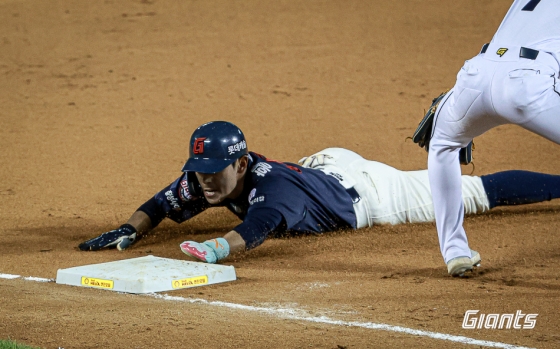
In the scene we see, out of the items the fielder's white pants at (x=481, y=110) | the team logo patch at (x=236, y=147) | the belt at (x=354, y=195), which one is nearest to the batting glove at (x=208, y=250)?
the team logo patch at (x=236, y=147)

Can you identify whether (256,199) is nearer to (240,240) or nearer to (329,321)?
(240,240)

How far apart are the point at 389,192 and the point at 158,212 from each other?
1.41 meters

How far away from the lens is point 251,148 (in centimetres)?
718

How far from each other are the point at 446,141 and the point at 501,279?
0.71 m

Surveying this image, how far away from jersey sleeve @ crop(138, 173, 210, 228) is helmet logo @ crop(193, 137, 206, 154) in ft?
1.28

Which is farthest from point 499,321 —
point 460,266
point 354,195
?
point 354,195

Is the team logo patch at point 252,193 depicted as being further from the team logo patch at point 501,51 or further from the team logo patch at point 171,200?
the team logo patch at point 501,51

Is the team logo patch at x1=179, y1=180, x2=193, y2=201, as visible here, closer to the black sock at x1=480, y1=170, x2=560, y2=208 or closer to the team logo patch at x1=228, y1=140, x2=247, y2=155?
the team logo patch at x1=228, y1=140, x2=247, y2=155

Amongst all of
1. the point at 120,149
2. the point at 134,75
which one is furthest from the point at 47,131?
the point at 134,75

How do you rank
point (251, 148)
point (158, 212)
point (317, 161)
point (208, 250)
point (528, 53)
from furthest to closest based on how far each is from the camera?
point (251, 148) < point (317, 161) < point (158, 212) < point (208, 250) < point (528, 53)

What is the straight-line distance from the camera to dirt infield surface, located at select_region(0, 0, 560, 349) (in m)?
3.20

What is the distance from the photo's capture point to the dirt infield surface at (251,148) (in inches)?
126

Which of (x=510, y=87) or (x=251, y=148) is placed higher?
(x=510, y=87)

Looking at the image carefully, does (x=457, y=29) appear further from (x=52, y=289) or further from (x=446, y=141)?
(x=52, y=289)
